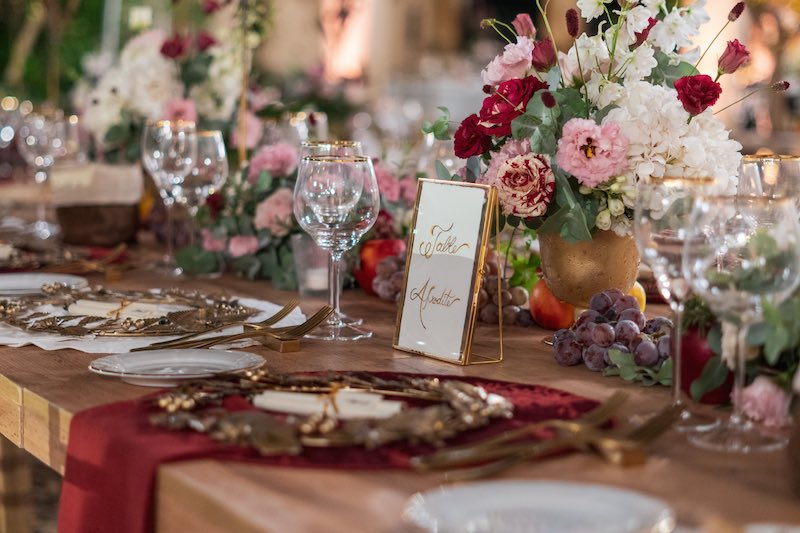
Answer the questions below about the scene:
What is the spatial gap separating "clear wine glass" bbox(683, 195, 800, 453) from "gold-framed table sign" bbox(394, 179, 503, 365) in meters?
0.39

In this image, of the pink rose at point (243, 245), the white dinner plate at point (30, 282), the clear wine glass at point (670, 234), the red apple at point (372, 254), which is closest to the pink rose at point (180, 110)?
the pink rose at point (243, 245)

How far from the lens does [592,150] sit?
1472 millimetres

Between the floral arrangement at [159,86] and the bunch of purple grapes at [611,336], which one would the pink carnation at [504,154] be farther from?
the floral arrangement at [159,86]

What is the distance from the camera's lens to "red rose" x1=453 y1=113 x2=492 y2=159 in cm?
157

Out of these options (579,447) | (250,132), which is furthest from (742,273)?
(250,132)

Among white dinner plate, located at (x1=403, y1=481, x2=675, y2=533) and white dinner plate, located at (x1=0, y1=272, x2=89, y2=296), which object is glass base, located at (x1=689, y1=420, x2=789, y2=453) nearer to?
white dinner plate, located at (x1=403, y1=481, x2=675, y2=533)

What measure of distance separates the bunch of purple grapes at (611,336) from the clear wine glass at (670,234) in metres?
0.14

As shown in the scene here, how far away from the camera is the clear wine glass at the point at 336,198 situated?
1496 millimetres

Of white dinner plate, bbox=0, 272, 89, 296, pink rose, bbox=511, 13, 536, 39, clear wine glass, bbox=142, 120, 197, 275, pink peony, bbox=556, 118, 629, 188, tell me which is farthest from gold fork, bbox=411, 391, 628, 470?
clear wine glass, bbox=142, 120, 197, 275

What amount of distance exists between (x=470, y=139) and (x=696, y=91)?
31 centimetres

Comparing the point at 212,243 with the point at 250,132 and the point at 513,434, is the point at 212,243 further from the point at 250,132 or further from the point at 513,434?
the point at 513,434

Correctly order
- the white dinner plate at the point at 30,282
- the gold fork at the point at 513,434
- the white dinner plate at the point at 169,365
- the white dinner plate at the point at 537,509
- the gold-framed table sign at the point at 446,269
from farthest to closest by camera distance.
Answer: the white dinner plate at the point at 30,282
the gold-framed table sign at the point at 446,269
the white dinner plate at the point at 169,365
the gold fork at the point at 513,434
the white dinner plate at the point at 537,509

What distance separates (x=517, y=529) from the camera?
32.0 inches

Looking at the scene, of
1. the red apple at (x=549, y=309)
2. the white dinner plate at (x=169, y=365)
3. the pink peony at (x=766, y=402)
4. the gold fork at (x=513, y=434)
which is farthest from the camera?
the red apple at (x=549, y=309)
